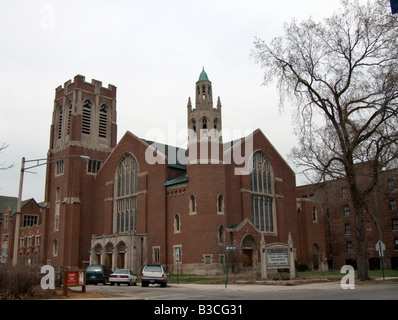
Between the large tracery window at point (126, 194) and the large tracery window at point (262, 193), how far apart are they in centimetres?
1333

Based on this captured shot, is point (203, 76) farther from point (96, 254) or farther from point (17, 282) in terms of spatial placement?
point (17, 282)

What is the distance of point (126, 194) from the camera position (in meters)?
50.1

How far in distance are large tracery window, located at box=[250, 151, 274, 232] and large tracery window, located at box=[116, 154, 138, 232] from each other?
1333 cm

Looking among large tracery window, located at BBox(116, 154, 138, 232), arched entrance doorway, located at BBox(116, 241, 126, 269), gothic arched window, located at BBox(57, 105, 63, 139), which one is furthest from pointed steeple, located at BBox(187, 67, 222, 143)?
gothic arched window, located at BBox(57, 105, 63, 139)

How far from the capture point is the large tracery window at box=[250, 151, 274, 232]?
150 feet

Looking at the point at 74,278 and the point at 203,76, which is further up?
the point at 203,76

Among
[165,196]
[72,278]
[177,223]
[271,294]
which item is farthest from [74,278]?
[165,196]

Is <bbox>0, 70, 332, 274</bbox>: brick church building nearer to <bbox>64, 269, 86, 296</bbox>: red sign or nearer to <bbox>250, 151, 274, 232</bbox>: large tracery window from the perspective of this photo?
<bbox>250, 151, 274, 232</bbox>: large tracery window

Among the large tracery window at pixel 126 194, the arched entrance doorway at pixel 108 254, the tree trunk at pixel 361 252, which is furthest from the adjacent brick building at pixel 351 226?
the arched entrance doorway at pixel 108 254

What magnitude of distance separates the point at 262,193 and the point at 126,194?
15733mm

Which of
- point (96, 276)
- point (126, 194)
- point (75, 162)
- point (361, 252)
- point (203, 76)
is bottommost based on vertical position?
point (96, 276)

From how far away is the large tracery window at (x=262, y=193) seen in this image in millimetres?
45675

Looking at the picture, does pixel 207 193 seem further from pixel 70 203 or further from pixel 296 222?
pixel 70 203
